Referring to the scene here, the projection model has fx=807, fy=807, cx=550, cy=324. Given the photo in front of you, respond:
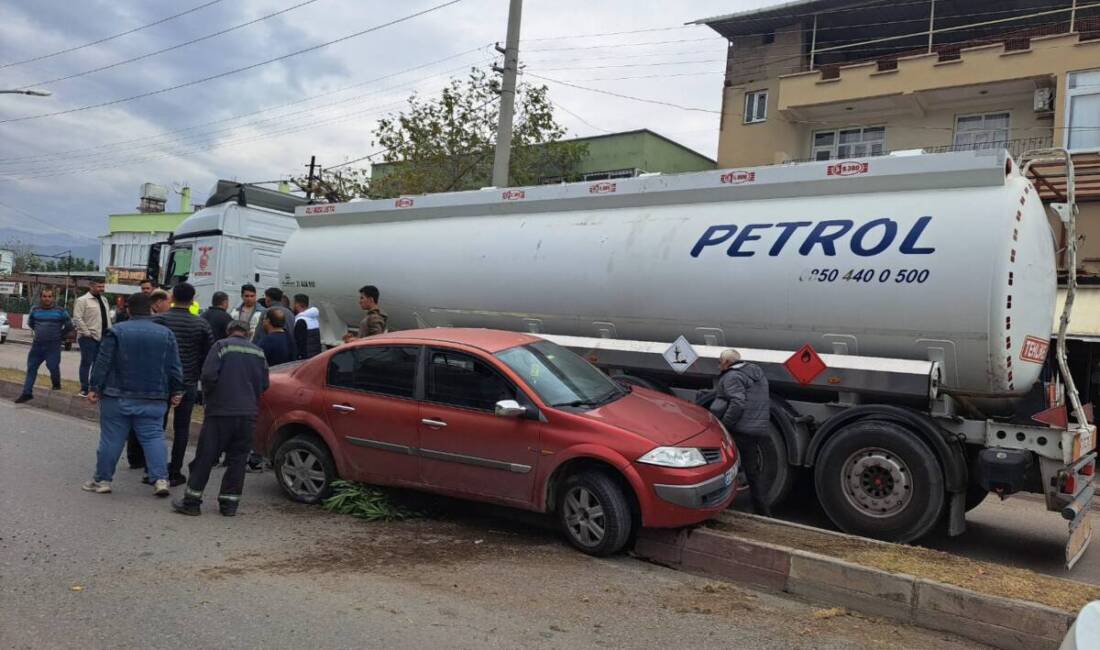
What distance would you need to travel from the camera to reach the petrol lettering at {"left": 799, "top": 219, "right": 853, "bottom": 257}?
659cm

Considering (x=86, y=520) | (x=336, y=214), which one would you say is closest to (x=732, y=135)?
(x=336, y=214)

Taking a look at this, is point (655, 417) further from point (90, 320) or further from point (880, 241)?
point (90, 320)

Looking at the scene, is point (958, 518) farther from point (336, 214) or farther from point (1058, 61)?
point (1058, 61)

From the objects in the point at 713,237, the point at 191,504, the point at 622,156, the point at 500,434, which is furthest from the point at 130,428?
the point at 622,156

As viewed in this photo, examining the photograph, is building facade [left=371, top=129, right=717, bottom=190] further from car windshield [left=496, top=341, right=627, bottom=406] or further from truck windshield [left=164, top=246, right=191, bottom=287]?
car windshield [left=496, top=341, right=627, bottom=406]

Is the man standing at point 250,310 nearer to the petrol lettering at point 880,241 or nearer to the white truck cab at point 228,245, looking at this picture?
the white truck cab at point 228,245

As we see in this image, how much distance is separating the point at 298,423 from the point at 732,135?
768 inches

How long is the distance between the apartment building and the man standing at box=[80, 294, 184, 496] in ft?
48.8

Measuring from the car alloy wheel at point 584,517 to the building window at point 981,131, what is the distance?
16716 mm

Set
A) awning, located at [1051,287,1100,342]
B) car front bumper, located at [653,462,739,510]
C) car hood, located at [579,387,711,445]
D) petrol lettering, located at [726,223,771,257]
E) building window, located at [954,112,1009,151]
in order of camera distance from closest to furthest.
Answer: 1. car front bumper, located at [653,462,739,510]
2. car hood, located at [579,387,711,445]
3. petrol lettering, located at [726,223,771,257]
4. awning, located at [1051,287,1100,342]
5. building window, located at [954,112,1009,151]

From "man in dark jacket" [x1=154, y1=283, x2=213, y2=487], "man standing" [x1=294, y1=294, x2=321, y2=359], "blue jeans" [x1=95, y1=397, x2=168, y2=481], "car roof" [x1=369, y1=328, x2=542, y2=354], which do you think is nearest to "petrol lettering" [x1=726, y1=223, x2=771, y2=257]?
"car roof" [x1=369, y1=328, x2=542, y2=354]

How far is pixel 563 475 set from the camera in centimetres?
565

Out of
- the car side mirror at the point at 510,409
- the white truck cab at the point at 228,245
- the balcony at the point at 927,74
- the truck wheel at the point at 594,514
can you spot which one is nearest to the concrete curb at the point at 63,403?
the white truck cab at the point at 228,245

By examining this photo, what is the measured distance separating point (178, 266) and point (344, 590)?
35.9ft
